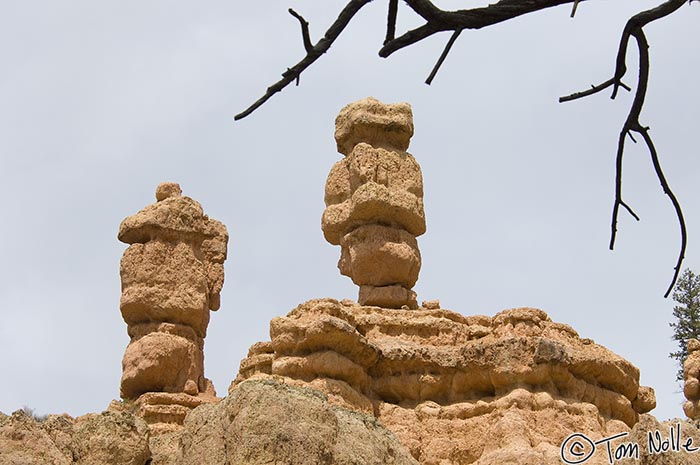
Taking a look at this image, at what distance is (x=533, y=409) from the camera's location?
1652 centimetres

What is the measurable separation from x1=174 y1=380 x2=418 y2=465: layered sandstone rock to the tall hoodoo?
10.5 metres

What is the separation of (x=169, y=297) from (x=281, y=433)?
1217 cm

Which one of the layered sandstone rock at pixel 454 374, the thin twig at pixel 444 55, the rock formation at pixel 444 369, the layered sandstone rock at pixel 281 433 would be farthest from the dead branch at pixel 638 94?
the layered sandstone rock at pixel 454 374

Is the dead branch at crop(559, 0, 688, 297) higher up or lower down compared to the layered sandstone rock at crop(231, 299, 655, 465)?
lower down

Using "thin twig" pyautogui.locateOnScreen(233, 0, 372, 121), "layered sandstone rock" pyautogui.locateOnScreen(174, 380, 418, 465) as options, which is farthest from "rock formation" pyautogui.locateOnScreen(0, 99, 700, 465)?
"thin twig" pyautogui.locateOnScreen(233, 0, 372, 121)

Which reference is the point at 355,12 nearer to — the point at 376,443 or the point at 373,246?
the point at 376,443

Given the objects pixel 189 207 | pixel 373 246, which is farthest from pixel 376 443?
pixel 189 207

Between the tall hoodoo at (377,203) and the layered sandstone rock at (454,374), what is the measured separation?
4.15ft

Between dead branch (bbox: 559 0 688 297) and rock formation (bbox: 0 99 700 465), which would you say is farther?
rock formation (bbox: 0 99 700 465)

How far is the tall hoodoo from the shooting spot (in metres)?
19.4

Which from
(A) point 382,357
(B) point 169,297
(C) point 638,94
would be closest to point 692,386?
(A) point 382,357

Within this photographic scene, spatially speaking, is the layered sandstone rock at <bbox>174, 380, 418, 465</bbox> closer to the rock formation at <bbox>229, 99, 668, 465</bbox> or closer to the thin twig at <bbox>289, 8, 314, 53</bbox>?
the thin twig at <bbox>289, 8, 314, 53</bbox>

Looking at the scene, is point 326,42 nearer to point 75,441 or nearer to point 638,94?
point 638,94

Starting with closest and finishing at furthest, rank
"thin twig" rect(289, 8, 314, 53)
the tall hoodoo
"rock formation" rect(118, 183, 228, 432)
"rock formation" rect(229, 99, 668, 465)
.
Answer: "thin twig" rect(289, 8, 314, 53)
"rock formation" rect(229, 99, 668, 465)
"rock formation" rect(118, 183, 228, 432)
the tall hoodoo
